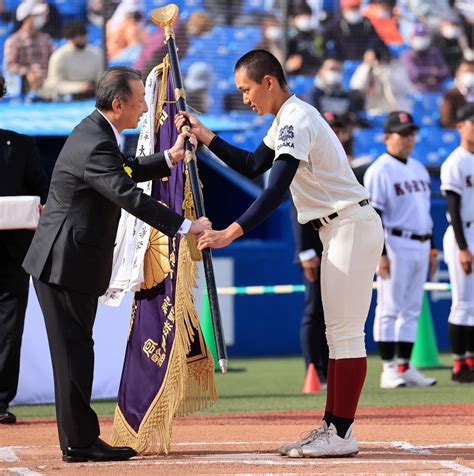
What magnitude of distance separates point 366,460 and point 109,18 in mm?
10217

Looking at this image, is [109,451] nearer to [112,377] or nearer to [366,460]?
[366,460]

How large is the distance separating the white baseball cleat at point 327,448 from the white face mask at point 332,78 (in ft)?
35.0

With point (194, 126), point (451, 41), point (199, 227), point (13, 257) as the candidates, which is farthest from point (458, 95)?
point (199, 227)

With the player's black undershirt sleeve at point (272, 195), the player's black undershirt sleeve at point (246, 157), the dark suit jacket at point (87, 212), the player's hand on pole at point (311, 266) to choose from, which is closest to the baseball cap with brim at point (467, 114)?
the player's hand on pole at point (311, 266)

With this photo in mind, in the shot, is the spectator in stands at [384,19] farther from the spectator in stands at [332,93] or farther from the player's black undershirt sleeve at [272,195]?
the player's black undershirt sleeve at [272,195]

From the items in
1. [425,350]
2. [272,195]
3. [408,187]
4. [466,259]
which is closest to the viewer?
[272,195]

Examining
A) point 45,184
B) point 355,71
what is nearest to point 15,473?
point 45,184

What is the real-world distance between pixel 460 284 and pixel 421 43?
758 centimetres

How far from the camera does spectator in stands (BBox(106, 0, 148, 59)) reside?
14516mm

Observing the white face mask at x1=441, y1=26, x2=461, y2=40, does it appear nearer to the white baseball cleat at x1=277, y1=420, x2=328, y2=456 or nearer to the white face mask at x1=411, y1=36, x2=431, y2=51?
the white face mask at x1=411, y1=36, x2=431, y2=51

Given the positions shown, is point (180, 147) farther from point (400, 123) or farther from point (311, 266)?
point (400, 123)

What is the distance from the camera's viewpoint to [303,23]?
51.4ft

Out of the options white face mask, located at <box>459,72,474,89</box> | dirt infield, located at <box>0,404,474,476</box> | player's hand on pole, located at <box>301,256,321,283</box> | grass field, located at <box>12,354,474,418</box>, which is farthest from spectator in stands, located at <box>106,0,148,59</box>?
dirt infield, located at <box>0,404,474,476</box>

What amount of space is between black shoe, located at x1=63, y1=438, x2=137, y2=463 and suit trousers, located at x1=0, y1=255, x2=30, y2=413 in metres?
2.12
